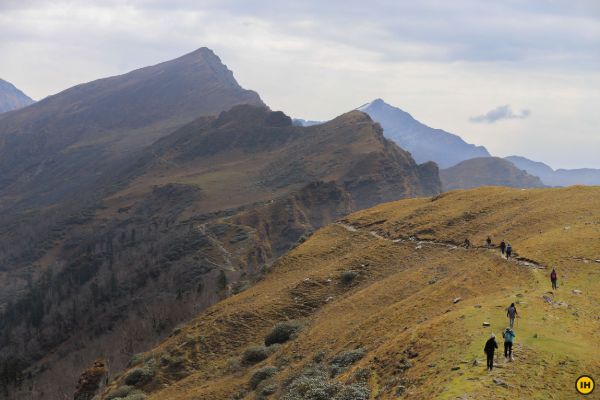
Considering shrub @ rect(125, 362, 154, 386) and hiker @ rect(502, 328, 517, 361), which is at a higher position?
hiker @ rect(502, 328, 517, 361)

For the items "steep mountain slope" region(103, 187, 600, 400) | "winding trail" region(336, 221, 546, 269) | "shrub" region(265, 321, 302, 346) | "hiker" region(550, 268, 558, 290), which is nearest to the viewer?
"steep mountain slope" region(103, 187, 600, 400)

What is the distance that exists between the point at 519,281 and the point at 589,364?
1627 cm

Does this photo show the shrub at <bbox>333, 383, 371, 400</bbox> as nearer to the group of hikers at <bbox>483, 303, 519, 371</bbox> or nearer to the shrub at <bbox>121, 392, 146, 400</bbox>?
the group of hikers at <bbox>483, 303, 519, 371</bbox>

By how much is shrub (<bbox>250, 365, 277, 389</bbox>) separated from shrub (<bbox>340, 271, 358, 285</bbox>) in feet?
62.1

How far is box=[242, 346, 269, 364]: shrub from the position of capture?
4838 cm

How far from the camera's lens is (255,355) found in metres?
48.7

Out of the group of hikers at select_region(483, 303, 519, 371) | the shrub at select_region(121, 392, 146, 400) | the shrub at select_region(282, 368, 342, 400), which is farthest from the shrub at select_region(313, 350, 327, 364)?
the shrub at select_region(121, 392, 146, 400)

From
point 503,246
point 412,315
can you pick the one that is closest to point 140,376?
point 412,315

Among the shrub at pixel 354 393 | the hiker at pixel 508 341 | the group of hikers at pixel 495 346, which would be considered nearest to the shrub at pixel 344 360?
the shrub at pixel 354 393

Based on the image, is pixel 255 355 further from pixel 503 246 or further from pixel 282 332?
pixel 503 246

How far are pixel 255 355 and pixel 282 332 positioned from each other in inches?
145

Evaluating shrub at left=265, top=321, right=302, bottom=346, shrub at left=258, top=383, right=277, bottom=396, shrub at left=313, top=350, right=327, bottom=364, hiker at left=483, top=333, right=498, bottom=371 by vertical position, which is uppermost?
hiker at left=483, top=333, right=498, bottom=371

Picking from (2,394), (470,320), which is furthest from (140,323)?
(470,320)

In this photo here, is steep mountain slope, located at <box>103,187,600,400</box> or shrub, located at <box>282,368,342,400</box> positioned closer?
steep mountain slope, located at <box>103,187,600,400</box>
